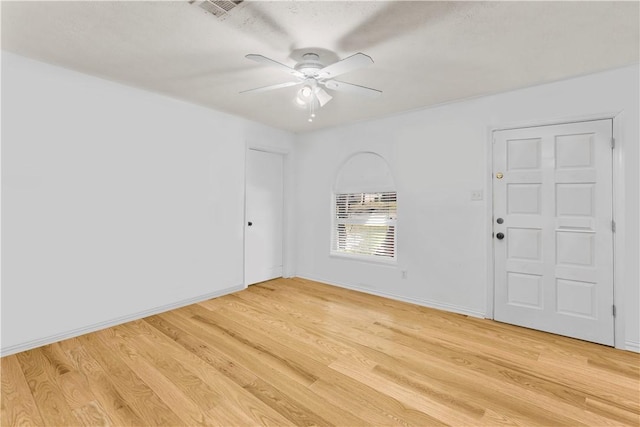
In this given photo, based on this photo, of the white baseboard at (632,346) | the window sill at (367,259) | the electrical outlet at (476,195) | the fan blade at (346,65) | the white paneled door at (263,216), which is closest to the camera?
the fan blade at (346,65)

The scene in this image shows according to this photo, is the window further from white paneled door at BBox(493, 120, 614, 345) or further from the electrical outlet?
white paneled door at BBox(493, 120, 614, 345)

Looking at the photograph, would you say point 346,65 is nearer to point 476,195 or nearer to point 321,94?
point 321,94

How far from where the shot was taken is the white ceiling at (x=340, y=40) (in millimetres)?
1844

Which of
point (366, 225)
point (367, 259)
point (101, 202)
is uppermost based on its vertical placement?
point (101, 202)

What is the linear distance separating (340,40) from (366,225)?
2.70 m

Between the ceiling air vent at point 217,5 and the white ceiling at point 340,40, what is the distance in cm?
6

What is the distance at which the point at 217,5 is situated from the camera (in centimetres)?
179

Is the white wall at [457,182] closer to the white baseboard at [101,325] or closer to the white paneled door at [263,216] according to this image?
the white paneled door at [263,216]

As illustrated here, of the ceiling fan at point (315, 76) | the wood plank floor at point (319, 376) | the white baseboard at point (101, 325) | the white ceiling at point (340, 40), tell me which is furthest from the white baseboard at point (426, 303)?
the ceiling fan at point (315, 76)

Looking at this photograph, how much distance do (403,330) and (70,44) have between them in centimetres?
375

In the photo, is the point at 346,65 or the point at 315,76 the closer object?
the point at 346,65

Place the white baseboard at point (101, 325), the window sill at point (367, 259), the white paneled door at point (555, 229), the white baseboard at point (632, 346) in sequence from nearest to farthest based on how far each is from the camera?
the white baseboard at point (101, 325), the white baseboard at point (632, 346), the white paneled door at point (555, 229), the window sill at point (367, 259)

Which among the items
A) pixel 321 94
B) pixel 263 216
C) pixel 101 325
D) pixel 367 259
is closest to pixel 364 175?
pixel 367 259

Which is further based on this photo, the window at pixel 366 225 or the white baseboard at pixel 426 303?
the window at pixel 366 225
